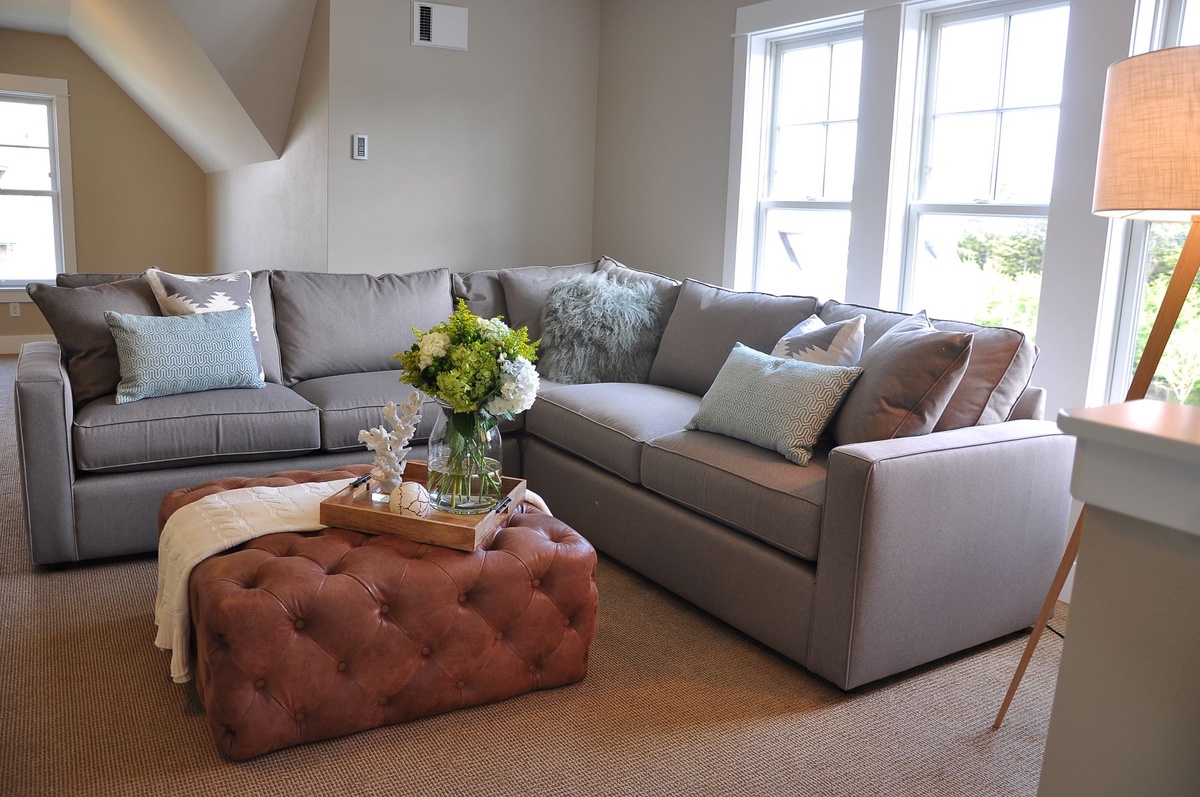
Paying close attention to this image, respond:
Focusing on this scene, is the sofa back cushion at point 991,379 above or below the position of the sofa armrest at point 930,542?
above

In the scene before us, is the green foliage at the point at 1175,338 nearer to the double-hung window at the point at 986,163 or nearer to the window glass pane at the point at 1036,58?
the double-hung window at the point at 986,163

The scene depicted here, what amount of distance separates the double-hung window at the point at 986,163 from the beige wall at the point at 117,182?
6.05 meters

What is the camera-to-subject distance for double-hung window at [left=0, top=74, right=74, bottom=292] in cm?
707

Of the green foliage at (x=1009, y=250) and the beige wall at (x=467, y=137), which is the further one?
the beige wall at (x=467, y=137)

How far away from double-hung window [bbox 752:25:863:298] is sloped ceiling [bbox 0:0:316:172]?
240 centimetres

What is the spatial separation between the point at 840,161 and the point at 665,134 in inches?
45.7

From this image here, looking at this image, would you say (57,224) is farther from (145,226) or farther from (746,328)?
(746,328)

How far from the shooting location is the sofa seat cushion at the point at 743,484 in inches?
96.1

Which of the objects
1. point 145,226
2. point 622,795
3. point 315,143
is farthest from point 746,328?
point 145,226

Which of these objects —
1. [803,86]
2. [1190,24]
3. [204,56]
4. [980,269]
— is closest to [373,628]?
[980,269]

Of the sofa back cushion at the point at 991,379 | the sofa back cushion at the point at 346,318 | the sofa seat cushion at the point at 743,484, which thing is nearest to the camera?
the sofa seat cushion at the point at 743,484

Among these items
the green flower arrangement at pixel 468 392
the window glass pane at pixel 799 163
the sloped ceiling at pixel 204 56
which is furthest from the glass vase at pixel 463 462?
the sloped ceiling at pixel 204 56

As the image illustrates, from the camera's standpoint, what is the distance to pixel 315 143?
15.9 ft

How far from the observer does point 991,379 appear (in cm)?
266
